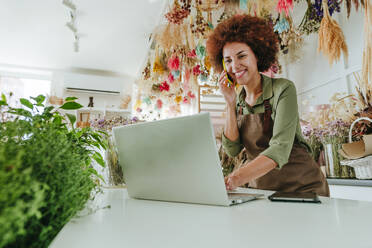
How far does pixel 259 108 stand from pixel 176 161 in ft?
2.52

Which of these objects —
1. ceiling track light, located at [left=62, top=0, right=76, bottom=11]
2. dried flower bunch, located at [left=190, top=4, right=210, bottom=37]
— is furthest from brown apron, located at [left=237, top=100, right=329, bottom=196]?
ceiling track light, located at [left=62, top=0, right=76, bottom=11]

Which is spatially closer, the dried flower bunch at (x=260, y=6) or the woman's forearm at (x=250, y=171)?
the woman's forearm at (x=250, y=171)

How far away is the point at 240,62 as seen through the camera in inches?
49.9

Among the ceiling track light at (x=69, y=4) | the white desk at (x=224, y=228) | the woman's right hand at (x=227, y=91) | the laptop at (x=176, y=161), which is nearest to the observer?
the white desk at (x=224, y=228)

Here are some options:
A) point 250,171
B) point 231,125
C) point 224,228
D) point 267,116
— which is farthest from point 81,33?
point 224,228

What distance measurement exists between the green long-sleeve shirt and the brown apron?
0.14 ft

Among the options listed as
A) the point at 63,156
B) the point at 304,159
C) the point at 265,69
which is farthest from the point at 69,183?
the point at 265,69

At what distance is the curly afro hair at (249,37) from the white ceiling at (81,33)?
191 centimetres

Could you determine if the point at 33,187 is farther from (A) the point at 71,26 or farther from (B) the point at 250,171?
(A) the point at 71,26

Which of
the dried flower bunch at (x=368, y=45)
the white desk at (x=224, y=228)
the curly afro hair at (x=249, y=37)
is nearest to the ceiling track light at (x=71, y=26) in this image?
the curly afro hair at (x=249, y=37)

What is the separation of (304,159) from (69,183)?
3.75 ft

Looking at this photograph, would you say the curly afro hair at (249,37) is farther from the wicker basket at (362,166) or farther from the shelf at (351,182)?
the shelf at (351,182)

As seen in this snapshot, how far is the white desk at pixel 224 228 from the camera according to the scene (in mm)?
339

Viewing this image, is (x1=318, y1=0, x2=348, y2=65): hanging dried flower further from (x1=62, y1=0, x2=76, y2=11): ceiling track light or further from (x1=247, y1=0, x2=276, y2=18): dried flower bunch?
(x1=62, y1=0, x2=76, y2=11): ceiling track light
